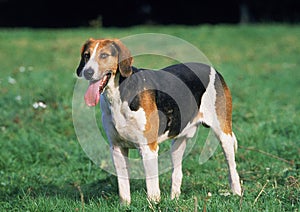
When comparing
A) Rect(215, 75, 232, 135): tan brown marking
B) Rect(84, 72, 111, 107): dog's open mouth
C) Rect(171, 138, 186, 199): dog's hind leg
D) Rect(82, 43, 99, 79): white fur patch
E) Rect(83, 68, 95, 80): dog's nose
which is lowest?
Rect(171, 138, 186, 199): dog's hind leg

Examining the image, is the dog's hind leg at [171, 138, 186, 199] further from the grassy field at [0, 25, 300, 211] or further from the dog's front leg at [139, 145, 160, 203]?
the dog's front leg at [139, 145, 160, 203]

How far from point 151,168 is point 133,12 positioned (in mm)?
24614

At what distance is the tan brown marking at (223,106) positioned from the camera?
5883 mm

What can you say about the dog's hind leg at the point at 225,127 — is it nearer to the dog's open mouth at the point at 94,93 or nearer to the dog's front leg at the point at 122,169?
the dog's front leg at the point at 122,169

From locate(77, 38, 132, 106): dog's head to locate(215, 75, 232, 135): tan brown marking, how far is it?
1255 millimetres

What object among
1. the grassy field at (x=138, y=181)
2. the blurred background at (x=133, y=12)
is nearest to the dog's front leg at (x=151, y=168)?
the grassy field at (x=138, y=181)

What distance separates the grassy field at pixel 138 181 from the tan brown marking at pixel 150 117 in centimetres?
55

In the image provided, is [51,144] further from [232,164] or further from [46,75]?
[46,75]

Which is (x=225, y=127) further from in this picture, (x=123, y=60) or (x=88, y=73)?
(x=88, y=73)

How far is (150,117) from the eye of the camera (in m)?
5.25

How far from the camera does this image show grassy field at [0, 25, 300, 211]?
516 cm

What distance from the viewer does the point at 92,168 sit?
7.10 metres

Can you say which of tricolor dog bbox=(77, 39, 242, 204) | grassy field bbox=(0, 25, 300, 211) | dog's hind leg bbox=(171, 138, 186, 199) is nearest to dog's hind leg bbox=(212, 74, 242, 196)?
tricolor dog bbox=(77, 39, 242, 204)

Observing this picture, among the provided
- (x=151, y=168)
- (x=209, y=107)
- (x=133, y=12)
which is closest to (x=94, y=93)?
(x=151, y=168)
